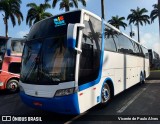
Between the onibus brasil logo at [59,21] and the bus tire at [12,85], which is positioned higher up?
the onibus brasil logo at [59,21]

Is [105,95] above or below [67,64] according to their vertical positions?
below

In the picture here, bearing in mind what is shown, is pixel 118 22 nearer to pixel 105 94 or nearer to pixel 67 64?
pixel 105 94

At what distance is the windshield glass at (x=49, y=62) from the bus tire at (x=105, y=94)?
210cm

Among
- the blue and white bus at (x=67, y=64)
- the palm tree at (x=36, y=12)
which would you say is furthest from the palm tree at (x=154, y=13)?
the blue and white bus at (x=67, y=64)

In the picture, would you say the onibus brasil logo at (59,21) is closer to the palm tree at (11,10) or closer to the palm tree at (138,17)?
the palm tree at (11,10)

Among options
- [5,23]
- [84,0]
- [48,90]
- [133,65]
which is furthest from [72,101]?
[5,23]

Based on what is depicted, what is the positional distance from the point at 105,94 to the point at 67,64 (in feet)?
8.06

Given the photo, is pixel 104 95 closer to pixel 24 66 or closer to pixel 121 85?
pixel 121 85

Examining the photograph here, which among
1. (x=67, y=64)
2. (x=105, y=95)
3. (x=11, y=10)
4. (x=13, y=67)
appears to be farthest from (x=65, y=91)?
(x=11, y=10)

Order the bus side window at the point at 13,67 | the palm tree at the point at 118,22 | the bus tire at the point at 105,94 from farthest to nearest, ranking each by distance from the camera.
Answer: the palm tree at the point at 118,22 < the bus side window at the point at 13,67 < the bus tire at the point at 105,94

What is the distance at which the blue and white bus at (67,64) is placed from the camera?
A: 19.7 feet

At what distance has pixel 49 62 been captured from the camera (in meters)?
6.32

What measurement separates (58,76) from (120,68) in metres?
4.19

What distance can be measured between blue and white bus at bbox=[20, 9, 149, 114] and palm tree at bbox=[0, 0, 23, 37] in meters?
33.6
